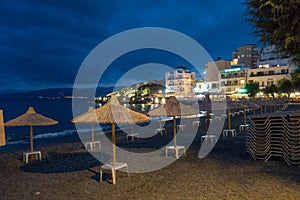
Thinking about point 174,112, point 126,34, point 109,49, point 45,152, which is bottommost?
point 45,152

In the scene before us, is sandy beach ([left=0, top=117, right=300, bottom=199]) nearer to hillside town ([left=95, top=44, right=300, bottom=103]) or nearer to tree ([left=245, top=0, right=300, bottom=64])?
tree ([left=245, top=0, right=300, bottom=64])

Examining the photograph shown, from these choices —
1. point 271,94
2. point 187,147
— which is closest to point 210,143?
point 187,147

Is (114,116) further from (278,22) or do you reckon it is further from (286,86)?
(286,86)

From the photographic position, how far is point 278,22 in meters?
4.95

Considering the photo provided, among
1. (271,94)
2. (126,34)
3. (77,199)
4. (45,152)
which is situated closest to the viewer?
(77,199)

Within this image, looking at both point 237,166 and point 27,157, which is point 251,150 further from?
point 27,157

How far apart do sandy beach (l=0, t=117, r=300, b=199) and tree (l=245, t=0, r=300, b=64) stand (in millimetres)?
3112

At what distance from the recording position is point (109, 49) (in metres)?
12.6

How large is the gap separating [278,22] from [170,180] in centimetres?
446

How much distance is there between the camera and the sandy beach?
4.81 m

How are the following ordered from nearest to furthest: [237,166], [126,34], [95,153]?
1. [237,166]
2. [95,153]
3. [126,34]

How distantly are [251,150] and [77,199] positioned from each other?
5.46 m

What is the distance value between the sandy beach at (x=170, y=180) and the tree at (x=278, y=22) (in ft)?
10.2

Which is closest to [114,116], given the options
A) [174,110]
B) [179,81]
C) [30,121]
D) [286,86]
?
[174,110]
